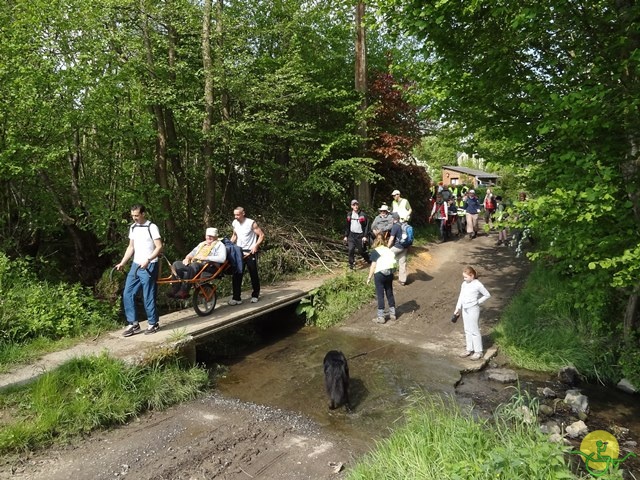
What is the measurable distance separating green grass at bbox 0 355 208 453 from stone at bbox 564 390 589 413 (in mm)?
4903

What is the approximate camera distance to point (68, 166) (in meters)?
9.93

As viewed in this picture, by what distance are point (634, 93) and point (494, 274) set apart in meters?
6.90

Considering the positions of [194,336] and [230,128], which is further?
[230,128]

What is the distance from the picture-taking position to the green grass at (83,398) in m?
4.59

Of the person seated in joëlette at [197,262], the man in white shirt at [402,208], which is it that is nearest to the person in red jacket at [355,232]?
the man in white shirt at [402,208]

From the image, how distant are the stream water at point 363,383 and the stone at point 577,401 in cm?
14

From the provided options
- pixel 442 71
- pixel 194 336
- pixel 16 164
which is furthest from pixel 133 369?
pixel 442 71

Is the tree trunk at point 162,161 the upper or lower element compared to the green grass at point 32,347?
upper

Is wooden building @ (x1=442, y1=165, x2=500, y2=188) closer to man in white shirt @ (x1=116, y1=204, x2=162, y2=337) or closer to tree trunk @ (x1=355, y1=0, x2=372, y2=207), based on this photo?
tree trunk @ (x1=355, y1=0, x2=372, y2=207)

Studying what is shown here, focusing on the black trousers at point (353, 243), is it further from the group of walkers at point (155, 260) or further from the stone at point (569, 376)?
the stone at point (569, 376)

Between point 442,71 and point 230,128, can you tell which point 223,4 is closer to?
point 230,128

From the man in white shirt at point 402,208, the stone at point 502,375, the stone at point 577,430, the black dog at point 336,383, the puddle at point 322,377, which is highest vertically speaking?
the man in white shirt at point 402,208

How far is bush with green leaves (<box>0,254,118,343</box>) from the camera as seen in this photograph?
6445mm

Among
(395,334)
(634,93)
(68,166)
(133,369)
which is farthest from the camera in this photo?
(68,166)
